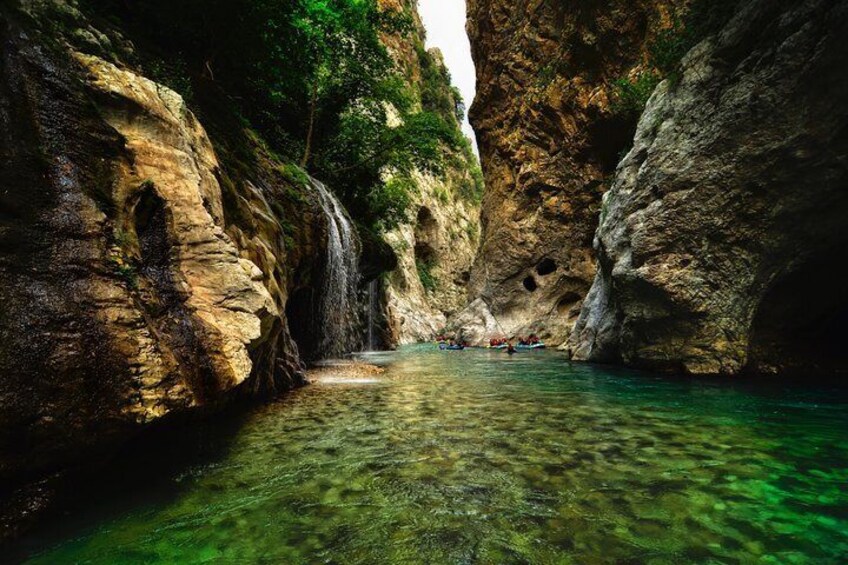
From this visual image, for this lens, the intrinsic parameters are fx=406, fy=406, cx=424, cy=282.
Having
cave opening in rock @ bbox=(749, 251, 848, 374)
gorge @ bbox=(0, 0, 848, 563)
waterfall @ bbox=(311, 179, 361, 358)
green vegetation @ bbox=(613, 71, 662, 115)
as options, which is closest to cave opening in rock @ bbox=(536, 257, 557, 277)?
green vegetation @ bbox=(613, 71, 662, 115)

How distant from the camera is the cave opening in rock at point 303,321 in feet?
37.4

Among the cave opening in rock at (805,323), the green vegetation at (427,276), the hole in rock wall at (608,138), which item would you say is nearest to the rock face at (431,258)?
the green vegetation at (427,276)

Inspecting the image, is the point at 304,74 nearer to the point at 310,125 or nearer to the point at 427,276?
the point at 310,125

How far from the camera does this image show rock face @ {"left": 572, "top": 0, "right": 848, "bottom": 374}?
6637 mm

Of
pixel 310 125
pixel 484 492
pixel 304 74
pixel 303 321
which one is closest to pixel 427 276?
pixel 310 125

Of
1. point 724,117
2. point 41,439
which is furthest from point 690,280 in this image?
point 41,439

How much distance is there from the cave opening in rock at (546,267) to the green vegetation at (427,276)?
2186 centimetres

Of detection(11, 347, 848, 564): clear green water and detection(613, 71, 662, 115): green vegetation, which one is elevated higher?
detection(613, 71, 662, 115): green vegetation

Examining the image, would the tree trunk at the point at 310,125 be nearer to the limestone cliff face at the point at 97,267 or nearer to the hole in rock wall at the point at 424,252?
the limestone cliff face at the point at 97,267

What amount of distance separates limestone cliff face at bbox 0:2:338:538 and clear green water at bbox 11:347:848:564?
0.65 metres

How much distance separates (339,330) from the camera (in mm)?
14852

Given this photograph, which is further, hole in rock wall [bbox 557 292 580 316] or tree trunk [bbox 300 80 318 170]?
hole in rock wall [bbox 557 292 580 316]

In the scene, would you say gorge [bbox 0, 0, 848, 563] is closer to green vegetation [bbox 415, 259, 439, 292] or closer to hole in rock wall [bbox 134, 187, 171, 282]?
hole in rock wall [bbox 134, 187, 171, 282]

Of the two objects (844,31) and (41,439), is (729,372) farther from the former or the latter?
(41,439)
